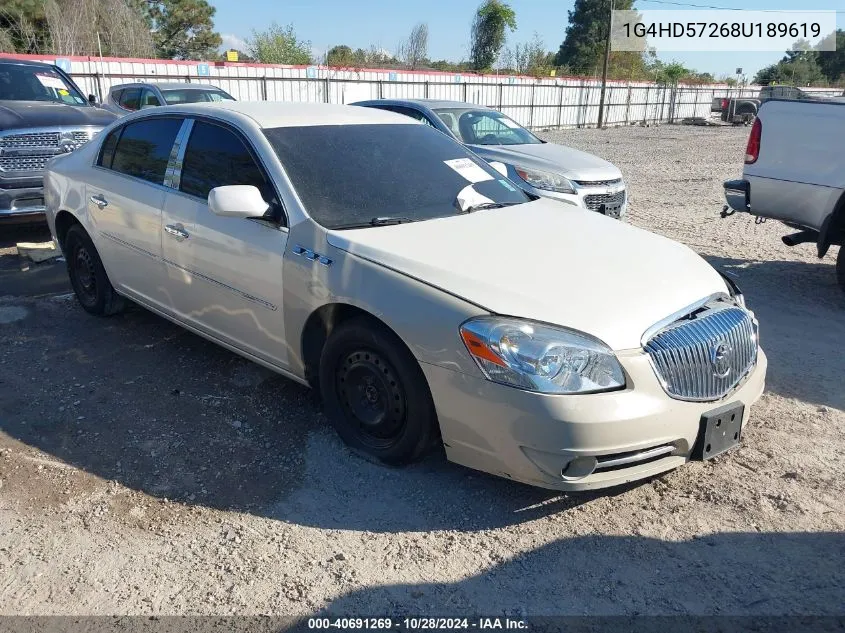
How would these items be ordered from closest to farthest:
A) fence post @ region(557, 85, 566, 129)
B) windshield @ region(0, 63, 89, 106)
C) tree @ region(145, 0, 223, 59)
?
windshield @ region(0, 63, 89, 106), fence post @ region(557, 85, 566, 129), tree @ region(145, 0, 223, 59)

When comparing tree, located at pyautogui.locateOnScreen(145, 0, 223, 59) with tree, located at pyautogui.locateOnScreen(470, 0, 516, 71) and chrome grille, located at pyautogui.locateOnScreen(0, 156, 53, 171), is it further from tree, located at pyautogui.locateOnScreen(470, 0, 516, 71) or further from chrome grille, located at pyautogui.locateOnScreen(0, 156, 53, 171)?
chrome grille, located at pyautogui.locateOnScreen(0, 156, 53, 171)

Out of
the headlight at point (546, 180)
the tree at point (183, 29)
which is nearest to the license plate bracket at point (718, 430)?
the headlight at point (546, 180)

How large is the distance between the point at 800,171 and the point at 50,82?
9.04 meters

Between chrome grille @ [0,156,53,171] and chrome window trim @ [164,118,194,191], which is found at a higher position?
chrome window trim @ [164,118,194,191]

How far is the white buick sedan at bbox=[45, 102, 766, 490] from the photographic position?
285 centimetres

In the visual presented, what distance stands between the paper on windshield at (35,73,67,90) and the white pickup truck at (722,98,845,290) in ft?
27.8

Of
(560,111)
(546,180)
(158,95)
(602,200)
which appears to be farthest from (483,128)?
(560,111)

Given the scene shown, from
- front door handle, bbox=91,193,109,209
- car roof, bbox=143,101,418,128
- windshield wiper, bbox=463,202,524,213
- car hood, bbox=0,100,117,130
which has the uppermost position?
car roof, bbox=143,101,418,128

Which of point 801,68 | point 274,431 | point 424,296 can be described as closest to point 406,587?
point 424,296

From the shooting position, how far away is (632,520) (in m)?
3.12

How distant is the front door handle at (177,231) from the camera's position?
4188 mm

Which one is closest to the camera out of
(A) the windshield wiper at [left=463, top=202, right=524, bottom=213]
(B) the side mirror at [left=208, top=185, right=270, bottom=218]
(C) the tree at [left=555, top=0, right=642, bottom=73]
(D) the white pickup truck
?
(B) the side mirror at [left=208, top=185, right=270, bottom=218]

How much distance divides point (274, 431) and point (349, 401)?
0.61 m

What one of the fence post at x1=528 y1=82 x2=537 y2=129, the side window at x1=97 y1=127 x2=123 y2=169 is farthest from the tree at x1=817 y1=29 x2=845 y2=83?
the side window at x1=97 y1=127 x2=123 y2=169
